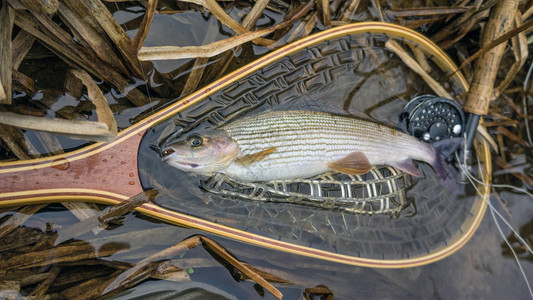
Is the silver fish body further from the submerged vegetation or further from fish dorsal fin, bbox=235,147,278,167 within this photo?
the submerged vegetation

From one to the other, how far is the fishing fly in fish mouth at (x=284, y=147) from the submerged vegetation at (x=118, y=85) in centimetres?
50

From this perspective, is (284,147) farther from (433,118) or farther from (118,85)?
(433,118)

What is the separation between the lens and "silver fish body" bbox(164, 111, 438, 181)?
214cm

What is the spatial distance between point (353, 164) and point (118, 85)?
6.14 feet

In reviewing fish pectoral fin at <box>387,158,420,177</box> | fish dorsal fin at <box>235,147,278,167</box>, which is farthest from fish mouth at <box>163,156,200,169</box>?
fish pectoral fin at <box>387,158,420,177</box>

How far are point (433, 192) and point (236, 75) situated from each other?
2100mm

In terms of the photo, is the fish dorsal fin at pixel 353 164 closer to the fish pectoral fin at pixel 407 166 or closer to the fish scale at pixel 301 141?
the fish scale at pixel 301 141

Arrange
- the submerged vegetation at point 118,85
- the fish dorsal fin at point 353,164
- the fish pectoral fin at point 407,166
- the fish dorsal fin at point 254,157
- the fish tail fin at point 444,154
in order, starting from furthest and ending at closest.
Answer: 1. the fish tail fin at point 444,154
2. the fish pectoral fin at point 407,166
3. the fish dorsal fin at point 353,164
4. the fish dorsal fin at point 254,157
5. the submerged vegetation at point 118,85

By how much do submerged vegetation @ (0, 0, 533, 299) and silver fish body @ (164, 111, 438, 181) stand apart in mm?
590

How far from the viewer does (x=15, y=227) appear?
6.61 ft

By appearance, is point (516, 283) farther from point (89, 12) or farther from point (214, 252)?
point (89, 12)

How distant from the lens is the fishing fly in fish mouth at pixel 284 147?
6.74 feet

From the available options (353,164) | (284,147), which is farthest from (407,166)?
(284,147)

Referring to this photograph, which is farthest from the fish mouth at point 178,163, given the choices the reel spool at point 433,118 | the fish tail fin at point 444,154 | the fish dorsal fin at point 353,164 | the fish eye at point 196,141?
the fish tail fin at point 444,154
